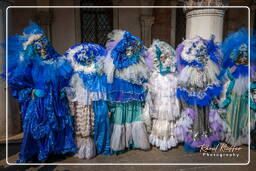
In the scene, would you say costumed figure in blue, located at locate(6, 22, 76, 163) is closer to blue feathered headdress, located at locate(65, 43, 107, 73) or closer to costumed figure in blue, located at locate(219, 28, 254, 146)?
blue feathered headdress, located at locate(65, 43, 107, 73)

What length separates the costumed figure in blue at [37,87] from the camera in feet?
8.64

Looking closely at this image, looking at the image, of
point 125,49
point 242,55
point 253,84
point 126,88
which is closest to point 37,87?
point 126,88

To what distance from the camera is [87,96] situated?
2875 millimetres

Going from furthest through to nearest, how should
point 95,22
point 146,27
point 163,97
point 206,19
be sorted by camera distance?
1. point 146,27
2. point 95,22
3. point 206,19
4. point 163,97

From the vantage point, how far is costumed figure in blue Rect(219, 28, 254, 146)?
304 cm

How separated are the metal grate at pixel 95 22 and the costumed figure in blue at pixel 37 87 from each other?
445 cm

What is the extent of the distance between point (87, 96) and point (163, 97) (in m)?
1.28

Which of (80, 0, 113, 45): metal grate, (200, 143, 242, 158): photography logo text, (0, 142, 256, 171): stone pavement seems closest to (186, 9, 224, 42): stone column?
(200, 143, 242, 158): photography logo text

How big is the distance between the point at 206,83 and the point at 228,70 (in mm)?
525

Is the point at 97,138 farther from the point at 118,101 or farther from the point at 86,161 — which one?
the point at 118,101

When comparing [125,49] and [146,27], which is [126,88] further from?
[146,27]

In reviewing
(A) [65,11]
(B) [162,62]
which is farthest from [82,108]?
(A) [65,11]

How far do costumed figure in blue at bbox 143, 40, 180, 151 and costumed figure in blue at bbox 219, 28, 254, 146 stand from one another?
0.93m

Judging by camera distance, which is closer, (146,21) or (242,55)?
(242,55)
